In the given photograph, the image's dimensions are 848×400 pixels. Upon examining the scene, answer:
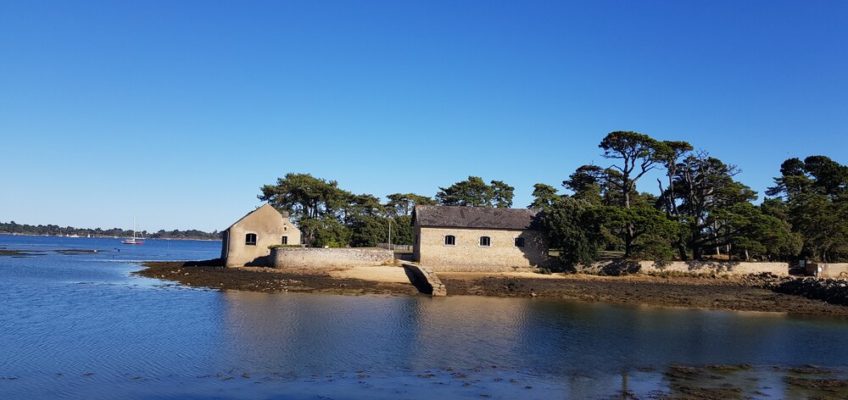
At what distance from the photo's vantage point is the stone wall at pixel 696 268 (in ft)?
152

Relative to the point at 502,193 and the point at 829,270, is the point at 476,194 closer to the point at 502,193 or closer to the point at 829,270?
the point at 502,193

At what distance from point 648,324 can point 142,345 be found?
838 inches

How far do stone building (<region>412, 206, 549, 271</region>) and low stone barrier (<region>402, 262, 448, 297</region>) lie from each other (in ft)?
13.4

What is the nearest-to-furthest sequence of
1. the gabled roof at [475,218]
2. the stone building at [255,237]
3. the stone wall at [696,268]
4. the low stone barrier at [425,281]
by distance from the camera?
1. the low stone barrier at [425,281]
2. the stone wall at [696,268]
3. the gabled roof at [475,218]
4. the stone building at [255,237]

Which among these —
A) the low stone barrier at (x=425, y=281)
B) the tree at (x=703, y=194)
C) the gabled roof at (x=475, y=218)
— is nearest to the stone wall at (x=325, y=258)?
the low stone barrier at (x=425, y=281)

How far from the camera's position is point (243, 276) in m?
42.3

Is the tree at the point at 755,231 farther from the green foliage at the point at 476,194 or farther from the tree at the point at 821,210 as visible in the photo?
the green foliage at the point at 476,194

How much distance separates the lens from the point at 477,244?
47.2 meters

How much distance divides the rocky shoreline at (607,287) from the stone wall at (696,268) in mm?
647

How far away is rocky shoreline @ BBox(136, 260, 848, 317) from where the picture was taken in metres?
37.1

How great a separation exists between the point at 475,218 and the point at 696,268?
1715 centimetres

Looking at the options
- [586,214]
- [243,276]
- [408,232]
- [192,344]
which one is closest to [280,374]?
[192,344]

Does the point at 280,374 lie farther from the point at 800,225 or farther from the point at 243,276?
the point at 800,225

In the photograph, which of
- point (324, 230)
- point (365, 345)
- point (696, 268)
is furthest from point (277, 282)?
point (696, 268)
